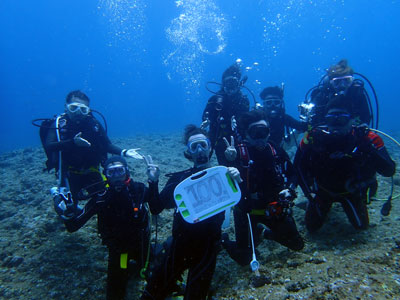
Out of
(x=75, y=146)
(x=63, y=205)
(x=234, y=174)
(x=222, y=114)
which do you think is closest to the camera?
(x=234, y=174)

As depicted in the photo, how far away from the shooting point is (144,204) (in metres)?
4.03

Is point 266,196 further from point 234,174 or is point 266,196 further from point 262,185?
point 234,174

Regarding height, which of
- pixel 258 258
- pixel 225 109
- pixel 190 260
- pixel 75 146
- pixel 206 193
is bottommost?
pixel 258 258

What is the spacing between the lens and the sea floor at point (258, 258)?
10.4 ft

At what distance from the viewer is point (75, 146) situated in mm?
5312

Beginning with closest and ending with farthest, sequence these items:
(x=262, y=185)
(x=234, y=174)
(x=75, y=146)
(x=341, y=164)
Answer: (x=234, y=174), (x=262, y=185), (x=341, y=164), (x=75, y=146)

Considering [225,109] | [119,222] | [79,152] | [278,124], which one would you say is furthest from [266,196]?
[79,152]

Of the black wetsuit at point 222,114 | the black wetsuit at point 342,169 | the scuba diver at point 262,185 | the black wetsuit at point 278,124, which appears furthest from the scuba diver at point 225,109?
the black wetsuit at point 342,169

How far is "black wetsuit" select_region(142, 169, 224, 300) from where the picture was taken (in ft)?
10.7

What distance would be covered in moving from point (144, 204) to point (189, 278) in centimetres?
139

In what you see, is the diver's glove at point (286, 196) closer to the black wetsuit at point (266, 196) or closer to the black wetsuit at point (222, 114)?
the black wetsuit at point (266, 196)

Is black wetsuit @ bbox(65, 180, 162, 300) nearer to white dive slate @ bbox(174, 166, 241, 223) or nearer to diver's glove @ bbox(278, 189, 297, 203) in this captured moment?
white dive slate @ bbox(174, 166, 241, 223)

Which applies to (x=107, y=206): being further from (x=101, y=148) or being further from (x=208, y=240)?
(x=101, y=148)

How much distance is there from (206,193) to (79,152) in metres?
3.71
